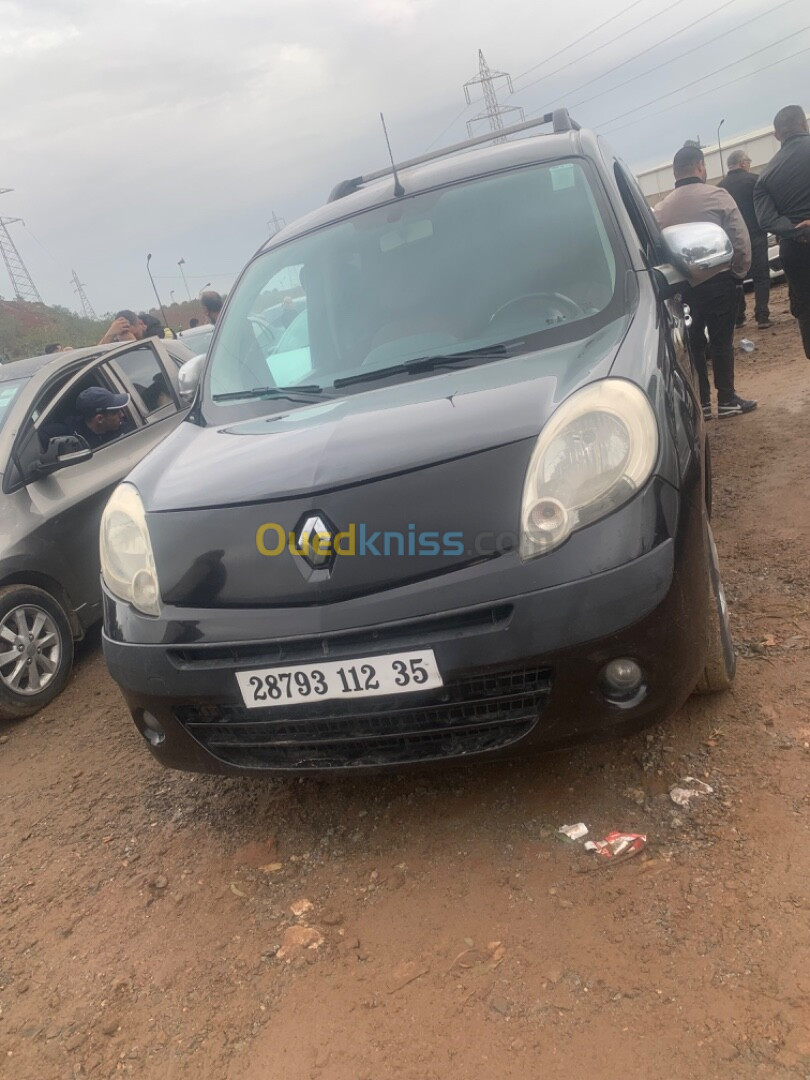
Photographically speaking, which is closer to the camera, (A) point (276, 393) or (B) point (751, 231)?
(A) point (276, 393)

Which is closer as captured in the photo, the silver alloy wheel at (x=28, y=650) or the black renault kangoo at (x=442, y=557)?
the black renault kangoo at (x=442, y=557)

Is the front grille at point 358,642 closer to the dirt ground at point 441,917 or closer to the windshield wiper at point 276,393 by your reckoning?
the dirt ground at point 441,917

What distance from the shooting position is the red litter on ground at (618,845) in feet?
7.12

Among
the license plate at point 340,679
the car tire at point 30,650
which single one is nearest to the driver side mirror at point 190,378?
the car tire at point 30,650

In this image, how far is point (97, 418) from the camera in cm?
492

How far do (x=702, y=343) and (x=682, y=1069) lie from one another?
5.74m

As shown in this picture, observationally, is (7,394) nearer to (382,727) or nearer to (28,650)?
(28,650)

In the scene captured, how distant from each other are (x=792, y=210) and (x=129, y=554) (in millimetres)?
5409

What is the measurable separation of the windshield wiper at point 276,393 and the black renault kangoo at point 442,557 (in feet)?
0.16

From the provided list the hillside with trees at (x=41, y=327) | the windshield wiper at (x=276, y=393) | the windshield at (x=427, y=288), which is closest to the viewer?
the windshield at (x=427, y=288)

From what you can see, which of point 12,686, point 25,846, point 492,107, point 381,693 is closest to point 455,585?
point 381,693

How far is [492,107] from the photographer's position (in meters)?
62.3

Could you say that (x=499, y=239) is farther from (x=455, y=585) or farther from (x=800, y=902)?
(x=800, y=902)

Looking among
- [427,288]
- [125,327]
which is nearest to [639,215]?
[427,288]
